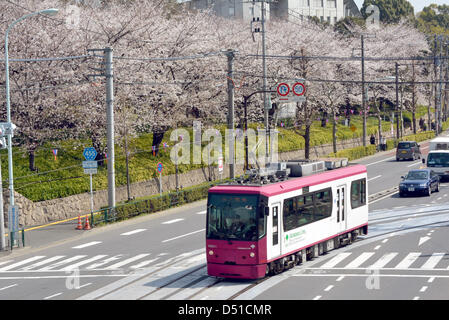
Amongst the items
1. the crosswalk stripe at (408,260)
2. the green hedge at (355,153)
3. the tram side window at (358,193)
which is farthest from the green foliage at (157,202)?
the green hedge at (355,153)

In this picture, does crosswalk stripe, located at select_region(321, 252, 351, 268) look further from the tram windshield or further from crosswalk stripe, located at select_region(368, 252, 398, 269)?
the tram windshield

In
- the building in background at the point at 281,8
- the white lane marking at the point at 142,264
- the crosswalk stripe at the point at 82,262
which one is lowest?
the crosswalk stripe at the point at 82,262

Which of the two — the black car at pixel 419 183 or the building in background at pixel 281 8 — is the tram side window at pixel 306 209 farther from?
the building in background at pixel 281 8

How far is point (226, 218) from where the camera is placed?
2133 centimetres

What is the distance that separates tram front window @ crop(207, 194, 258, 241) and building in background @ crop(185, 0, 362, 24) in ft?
271

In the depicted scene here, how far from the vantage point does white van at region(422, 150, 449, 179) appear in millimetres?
50875

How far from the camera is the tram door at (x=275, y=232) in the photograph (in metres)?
21.5

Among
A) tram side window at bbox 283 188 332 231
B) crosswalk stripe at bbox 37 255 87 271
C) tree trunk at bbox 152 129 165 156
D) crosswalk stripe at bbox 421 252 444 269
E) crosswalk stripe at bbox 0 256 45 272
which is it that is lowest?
crosswalk stripe at bbox 0 256 45 272

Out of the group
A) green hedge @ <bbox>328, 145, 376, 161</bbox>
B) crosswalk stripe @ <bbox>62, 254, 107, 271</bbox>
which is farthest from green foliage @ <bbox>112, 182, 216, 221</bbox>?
green hedge @ <bbox>328, 145, 376, 161</bbox>

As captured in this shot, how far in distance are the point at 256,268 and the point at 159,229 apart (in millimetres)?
14774

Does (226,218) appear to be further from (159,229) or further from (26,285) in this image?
(159,229)

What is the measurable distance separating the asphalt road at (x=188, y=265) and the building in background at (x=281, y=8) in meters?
71.8

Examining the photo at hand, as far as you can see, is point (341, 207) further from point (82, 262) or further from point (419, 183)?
point (419, 183)
